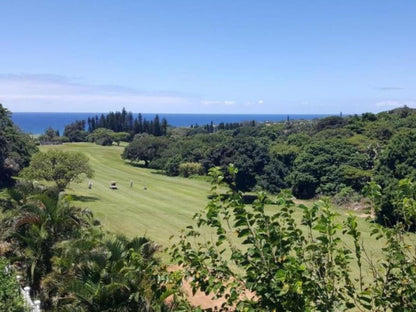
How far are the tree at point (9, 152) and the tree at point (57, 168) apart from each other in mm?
7986

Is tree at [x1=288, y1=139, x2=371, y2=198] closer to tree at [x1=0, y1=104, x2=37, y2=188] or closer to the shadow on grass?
the shadow on grass

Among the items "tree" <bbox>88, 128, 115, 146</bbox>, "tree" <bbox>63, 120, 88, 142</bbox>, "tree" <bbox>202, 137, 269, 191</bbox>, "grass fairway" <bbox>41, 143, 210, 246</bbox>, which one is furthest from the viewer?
"tree" <bbox>63, 120, 88, 142</bbox>

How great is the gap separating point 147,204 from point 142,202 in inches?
38.1

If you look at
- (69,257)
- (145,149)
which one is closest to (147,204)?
(69,257)

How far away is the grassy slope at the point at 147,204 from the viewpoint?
28.8 meters

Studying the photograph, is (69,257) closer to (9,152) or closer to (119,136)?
(9,152)

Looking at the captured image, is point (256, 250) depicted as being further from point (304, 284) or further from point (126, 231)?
A: point (126, 231)

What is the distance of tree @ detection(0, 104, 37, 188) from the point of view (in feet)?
131

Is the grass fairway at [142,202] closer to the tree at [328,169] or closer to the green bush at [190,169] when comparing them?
the green bush at [190,169]

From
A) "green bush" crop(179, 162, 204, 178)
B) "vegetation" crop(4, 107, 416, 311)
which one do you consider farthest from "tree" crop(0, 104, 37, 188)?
"green bush" crop(179, 162, 204, 178)

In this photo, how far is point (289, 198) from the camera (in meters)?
4.25

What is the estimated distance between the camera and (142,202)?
39.0 m

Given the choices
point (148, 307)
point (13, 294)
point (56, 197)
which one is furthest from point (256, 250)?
point (56, 197)

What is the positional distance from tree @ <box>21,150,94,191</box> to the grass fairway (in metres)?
2.37
